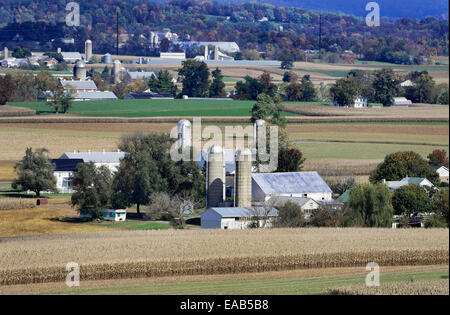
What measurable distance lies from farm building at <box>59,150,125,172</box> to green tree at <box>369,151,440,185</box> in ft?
59.7

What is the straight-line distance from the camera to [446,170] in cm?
6938

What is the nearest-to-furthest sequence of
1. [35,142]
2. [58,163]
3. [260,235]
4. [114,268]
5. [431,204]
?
[114,268], [260,235], [431,204], [58,163], [35,142]

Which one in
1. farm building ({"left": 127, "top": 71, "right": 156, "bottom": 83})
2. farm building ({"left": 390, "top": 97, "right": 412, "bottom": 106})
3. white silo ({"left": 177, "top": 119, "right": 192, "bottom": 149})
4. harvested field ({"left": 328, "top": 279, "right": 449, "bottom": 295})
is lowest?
harvested field ({"left": 328, "top": 279, "right": 449, "bottom": 295})

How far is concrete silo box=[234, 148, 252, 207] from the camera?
5741cm

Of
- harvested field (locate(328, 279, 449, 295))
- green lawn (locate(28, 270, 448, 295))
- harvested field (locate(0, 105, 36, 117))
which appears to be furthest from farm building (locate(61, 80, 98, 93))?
harvested field (locate(328, 279, 449, 295))

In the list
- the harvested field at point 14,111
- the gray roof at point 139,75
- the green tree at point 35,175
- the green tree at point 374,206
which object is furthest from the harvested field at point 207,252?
the gray roof at point 139,75

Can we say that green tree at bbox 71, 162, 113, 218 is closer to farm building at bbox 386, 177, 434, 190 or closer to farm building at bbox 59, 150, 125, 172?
farm building at bbox 59, 150, 125, 172

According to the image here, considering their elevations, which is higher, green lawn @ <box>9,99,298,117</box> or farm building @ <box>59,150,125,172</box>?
green lawn @ <box>9,99,298,117</box>

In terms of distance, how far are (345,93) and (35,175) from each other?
60.6 metres

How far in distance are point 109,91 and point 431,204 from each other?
90.1 meters

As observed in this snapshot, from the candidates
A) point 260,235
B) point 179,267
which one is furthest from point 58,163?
point 179,267

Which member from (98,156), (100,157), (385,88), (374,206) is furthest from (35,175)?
(385,88)

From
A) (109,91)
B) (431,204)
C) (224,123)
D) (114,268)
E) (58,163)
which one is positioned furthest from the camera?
(109,91)
